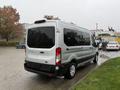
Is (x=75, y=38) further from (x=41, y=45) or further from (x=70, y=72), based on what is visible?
(x=41, y=45)

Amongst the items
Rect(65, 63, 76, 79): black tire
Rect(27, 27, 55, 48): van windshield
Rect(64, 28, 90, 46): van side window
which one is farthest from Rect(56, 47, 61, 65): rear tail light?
Rect(65, 63, 76, 79): black tire

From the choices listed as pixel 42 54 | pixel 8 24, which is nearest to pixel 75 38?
pixel 42 54

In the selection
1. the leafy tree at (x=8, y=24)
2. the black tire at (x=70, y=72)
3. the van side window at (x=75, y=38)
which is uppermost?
the leafy tree at (x=8, y=24)

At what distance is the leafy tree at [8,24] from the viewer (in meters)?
43.8

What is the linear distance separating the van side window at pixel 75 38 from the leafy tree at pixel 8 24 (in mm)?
37624

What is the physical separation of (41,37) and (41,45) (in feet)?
1.14

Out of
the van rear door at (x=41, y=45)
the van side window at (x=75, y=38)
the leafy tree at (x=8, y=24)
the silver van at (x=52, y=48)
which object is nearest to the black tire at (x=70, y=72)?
the silver van at (x=52, y=48)

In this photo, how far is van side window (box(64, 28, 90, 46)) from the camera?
23.3 feet

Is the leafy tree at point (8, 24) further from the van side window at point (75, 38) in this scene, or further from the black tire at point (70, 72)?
the black tire at point (70, 72)

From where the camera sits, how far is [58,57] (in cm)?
659

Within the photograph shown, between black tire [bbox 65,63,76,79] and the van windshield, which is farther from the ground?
the van windshield

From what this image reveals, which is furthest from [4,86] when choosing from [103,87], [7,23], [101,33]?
[101,33]

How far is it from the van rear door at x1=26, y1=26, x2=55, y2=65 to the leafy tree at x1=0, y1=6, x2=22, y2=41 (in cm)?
3833

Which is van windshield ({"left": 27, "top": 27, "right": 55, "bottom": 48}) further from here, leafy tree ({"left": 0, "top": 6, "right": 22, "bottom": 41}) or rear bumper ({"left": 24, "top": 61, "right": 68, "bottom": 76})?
leafy tree ({"left": 0, "top": 6, "right": 22, "bottom": 41})
